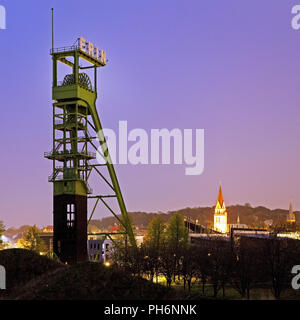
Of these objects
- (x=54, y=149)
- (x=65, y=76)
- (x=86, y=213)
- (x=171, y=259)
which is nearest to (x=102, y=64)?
(x=65, y=76)

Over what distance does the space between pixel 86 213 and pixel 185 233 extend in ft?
92.4

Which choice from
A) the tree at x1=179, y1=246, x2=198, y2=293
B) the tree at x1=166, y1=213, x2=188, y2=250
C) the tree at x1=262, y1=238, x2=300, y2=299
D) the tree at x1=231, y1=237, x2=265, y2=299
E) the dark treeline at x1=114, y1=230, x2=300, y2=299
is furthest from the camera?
the tree at x1=166, y1=213, x2=188, y2=250

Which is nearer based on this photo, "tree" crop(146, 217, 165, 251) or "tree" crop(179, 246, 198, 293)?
"tree" crop(179, 246, 198, 293)

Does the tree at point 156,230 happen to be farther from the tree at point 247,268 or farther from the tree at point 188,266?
the tree at point 247,268

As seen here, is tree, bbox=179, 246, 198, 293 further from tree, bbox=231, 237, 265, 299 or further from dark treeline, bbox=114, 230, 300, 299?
tree, bbox=231, 237, 265, 299

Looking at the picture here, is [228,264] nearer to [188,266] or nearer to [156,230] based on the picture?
[188,266]

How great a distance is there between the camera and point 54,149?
75188 mm

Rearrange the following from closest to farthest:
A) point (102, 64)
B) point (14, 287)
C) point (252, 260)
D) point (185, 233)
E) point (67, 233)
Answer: point (14, 287) < point (252, 260) < point (67, 233) < point (102, 64) < point (185, 233)

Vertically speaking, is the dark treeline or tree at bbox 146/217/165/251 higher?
tree at bbox 146/217/165/251
